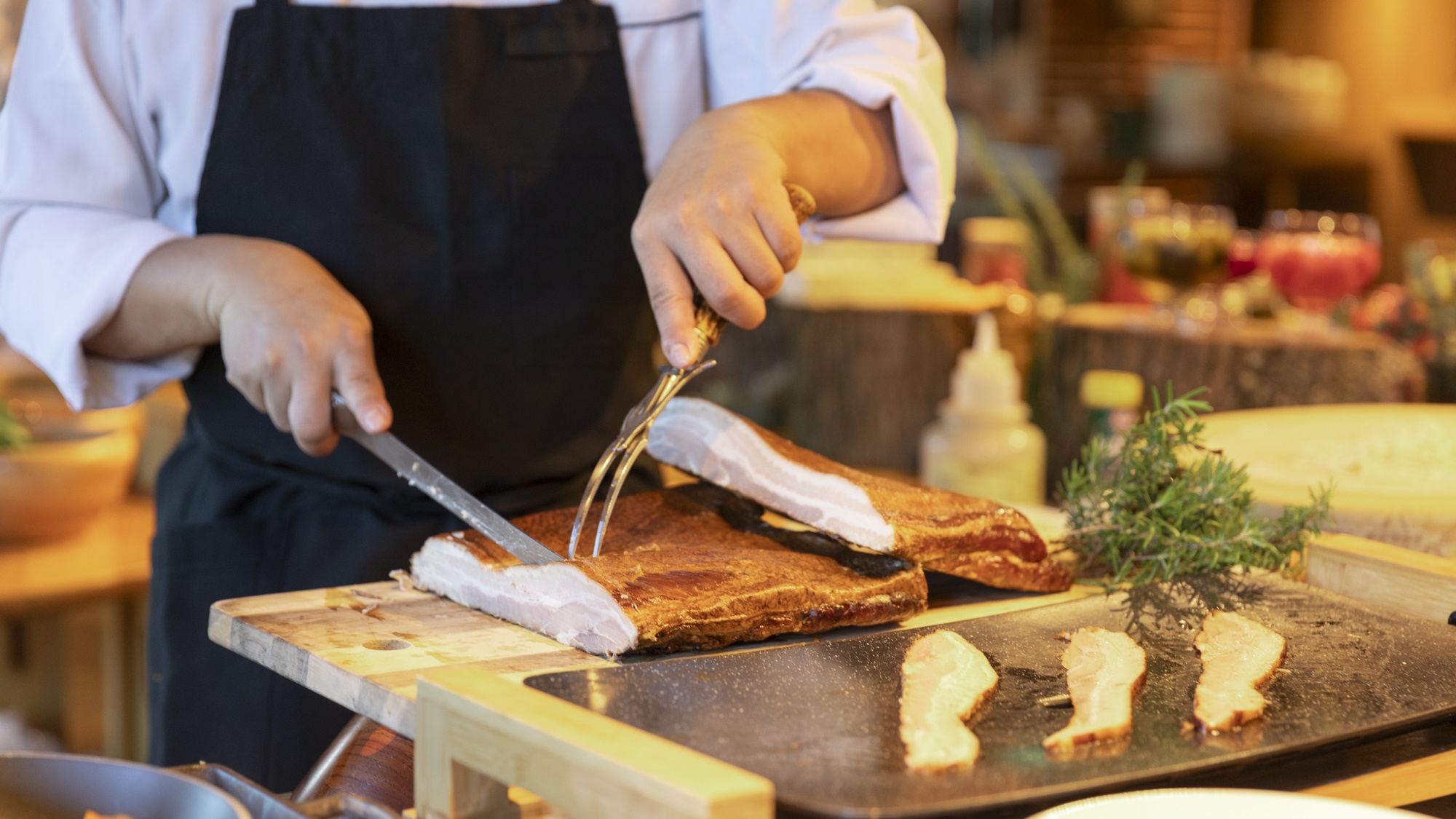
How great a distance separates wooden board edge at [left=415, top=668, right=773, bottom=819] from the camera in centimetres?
75

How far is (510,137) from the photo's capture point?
166 centimetres

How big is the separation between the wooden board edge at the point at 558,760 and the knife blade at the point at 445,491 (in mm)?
322

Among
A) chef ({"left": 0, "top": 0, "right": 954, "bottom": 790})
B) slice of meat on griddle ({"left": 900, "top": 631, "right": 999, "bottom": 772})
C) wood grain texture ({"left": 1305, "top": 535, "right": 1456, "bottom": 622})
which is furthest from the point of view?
chef ({"left": 0, "top": 0, "right": 954, "bottom": 790})

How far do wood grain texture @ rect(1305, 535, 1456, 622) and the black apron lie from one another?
2.77 ft

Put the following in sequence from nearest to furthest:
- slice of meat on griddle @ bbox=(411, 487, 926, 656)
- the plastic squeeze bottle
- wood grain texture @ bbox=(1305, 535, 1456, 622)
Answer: slice of meat on griddle @ bbox=(411, 487, 926, 656), wood grain texture @ bbox=(1305, 535, 1456, 622), the plastic squeeze bottle

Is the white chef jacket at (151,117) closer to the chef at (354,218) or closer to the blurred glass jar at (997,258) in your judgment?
the chef at (354,218)

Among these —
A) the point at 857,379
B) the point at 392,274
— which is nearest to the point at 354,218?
the point at 392,274

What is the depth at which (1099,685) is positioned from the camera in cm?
101

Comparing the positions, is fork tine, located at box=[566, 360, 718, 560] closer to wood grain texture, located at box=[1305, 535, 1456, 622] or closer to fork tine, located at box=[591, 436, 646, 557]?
fork tine, located at box=[591, 436, 646, 557]

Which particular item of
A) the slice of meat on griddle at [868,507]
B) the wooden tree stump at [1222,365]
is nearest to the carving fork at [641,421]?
the slice of meat on griddle at [868,507]

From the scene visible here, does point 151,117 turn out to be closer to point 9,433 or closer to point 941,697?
point 941,697

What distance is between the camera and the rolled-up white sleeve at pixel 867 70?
1.69 m

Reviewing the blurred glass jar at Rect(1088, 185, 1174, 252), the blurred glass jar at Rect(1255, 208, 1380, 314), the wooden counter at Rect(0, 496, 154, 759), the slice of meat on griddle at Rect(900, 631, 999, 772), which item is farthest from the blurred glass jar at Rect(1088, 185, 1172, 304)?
the slice of meat on griddle at Rect(900, 631, 999, 772)

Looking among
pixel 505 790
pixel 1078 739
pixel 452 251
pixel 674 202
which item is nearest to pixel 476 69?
pixel 452 251
